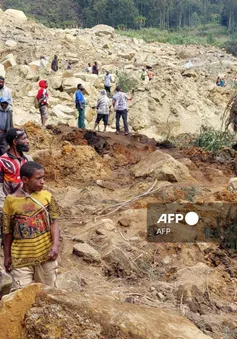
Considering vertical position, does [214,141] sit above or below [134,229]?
above

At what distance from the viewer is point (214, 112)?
1479 centimetres

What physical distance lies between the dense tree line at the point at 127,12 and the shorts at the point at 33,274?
47036 millimetres

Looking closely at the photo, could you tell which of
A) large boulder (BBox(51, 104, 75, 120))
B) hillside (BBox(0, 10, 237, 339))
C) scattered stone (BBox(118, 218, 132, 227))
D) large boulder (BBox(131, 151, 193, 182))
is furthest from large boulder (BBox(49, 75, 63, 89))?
scattered stone (BBox(118, 218, 132, 227))

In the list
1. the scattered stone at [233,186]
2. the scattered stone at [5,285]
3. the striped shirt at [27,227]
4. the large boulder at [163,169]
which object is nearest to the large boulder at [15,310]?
the striped shirt at [27,227]

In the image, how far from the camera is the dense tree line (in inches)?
2051

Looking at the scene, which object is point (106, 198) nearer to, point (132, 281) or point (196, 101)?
point (132, 281)

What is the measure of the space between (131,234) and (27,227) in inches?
108

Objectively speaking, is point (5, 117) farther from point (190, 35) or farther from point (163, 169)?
point (190, 35)

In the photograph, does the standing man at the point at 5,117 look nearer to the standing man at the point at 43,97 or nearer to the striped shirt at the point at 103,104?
the standing man at the point at 43,97

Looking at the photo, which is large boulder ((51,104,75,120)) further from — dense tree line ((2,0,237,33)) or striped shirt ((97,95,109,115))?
dense tree line ((2,0,237,33))

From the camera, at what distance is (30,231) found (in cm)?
284

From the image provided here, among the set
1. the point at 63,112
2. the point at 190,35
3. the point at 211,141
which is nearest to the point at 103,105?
the point at 211,141

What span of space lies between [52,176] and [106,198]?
1233mm

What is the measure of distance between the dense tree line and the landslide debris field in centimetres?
4183
